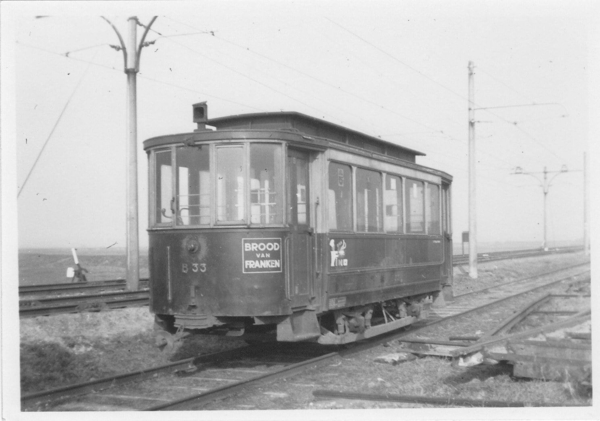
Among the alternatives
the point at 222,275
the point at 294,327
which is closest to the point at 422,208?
the point at 294,327

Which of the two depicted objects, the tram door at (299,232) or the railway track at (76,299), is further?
the railway track at (76,299)

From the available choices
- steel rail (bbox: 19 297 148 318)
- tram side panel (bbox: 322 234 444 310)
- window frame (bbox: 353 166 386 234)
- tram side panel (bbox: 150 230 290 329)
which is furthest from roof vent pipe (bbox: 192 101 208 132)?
steel rail (bbox: 19 297 148 318)

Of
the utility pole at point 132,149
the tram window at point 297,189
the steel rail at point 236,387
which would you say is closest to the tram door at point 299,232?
the tram window at point 297,189

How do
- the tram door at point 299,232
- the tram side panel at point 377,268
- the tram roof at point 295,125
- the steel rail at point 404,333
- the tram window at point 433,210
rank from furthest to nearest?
the tram window at point 433,210 < the steel rail at point 404,333 < the tram side panel at point 377,268 < the tram roof at point 295,125 < the tram door at point 299,232

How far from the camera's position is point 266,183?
857 cm

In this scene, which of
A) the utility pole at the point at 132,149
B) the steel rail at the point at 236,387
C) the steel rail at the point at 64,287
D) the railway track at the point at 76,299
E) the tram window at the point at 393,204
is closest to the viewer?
the steel rail at the point at 236,387

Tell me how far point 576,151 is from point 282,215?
4.23m

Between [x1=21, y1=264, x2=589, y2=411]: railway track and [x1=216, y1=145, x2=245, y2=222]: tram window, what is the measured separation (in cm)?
215

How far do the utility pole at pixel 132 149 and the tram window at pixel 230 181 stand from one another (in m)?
7.27

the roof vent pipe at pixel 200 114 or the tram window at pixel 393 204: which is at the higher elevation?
the roof vent pipe at pixel 200 114

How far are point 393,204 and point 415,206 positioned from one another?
1.18 m

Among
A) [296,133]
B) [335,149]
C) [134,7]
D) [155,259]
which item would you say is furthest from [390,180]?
[134,7]

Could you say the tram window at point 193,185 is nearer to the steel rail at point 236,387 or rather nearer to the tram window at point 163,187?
the tram window at point 163,187

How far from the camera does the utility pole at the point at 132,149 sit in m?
15.1
